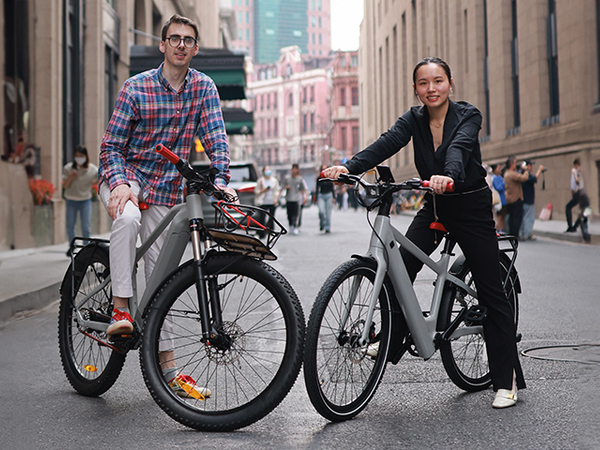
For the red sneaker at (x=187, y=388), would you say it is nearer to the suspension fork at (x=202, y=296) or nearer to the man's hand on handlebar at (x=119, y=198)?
the suspension fork at (x=202, y=296)

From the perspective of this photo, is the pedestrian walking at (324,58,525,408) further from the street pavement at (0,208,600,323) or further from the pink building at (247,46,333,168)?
the pink building at (247,46,333,168)

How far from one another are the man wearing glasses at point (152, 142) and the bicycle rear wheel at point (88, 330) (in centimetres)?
34

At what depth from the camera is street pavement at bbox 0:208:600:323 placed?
26.0ft

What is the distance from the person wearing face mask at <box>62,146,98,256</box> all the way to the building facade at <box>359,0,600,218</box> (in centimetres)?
1615

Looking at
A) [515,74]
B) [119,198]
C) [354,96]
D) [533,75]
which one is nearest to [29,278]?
[119,198]

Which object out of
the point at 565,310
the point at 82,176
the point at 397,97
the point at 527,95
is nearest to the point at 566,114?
the point at 527,95

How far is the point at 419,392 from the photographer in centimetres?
446

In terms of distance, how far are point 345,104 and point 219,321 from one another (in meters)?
112

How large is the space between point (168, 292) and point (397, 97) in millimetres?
66129

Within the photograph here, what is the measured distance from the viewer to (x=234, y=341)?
3.75 meters

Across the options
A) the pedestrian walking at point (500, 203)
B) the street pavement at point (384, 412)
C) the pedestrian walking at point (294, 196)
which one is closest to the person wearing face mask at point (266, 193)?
the pedestrian walking at point (294, 196)

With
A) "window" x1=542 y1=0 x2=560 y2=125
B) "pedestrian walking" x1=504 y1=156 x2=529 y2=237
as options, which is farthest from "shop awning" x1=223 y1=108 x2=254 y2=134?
"pedestrian walking" x1=504 y1=156 x2=529 y2=237

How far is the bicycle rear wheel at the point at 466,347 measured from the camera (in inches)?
169

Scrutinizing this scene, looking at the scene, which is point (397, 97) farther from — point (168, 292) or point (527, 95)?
point (168, 292)
